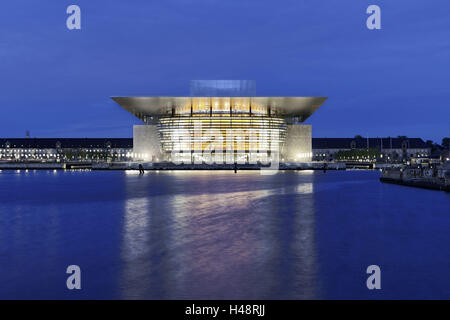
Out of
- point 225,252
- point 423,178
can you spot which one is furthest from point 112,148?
point 225,252

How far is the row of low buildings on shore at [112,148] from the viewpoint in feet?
483

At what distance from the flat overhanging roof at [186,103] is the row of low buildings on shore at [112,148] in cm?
6015

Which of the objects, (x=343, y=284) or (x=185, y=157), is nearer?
(x=343, y=284)

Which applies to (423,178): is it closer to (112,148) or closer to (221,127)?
(221,127)

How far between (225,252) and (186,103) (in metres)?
67.7

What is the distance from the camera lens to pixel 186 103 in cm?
7531

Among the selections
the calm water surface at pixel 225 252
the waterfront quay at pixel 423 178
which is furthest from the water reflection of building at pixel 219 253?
the waterfront quay at pixel 423 178

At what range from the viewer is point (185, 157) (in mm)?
83562

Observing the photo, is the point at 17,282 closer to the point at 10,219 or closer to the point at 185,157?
the point at 10,219

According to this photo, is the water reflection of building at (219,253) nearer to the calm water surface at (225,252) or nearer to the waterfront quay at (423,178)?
the calm water surface at (225,252)

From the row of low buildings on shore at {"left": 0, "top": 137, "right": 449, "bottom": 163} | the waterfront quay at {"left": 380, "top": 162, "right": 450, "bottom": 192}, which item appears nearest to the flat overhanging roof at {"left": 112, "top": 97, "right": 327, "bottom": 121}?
the waterfront quay at {"left": 380, "top": 162, "right": 450, "bottom": 192}
